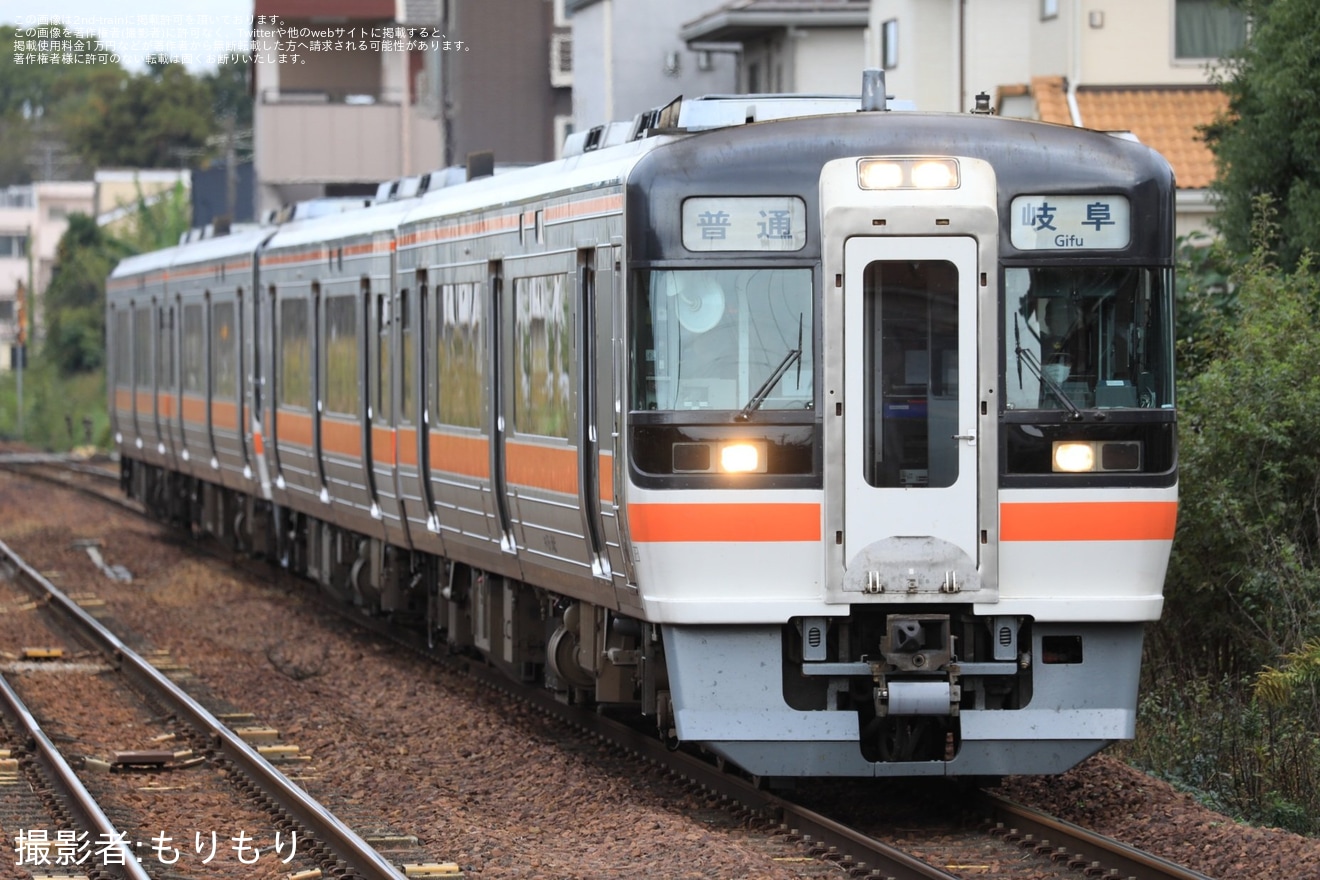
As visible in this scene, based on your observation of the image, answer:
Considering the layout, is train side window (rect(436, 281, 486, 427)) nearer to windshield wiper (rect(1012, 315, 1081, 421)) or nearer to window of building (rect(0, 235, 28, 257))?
windshield wiper (rect(1012, 315, 1081, 421))

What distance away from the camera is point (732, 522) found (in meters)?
8.73

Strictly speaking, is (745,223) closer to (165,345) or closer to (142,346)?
(165,345)

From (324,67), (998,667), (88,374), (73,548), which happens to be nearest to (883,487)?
(998,667)

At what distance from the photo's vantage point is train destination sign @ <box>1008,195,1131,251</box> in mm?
8812

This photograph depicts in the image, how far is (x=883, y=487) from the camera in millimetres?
8695

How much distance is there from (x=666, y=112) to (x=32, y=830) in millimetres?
3788

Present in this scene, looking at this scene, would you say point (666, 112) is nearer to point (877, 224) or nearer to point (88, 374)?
point (877, 224)

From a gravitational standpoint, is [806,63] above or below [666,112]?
above

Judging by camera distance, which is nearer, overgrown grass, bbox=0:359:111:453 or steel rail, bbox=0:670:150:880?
steel rail, bbox=0:670:150:880

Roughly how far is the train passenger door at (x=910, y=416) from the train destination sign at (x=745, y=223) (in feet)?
0.76

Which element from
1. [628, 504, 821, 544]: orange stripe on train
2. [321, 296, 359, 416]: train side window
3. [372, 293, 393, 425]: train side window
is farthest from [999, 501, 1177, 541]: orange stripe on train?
[321, 296, 359, 416]: train side window

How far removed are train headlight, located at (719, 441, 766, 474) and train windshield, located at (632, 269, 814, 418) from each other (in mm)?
133

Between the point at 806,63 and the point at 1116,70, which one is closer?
the point at 1116,70

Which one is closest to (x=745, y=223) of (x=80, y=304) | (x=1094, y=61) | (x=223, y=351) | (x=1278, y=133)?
(x=1278, y=133)
